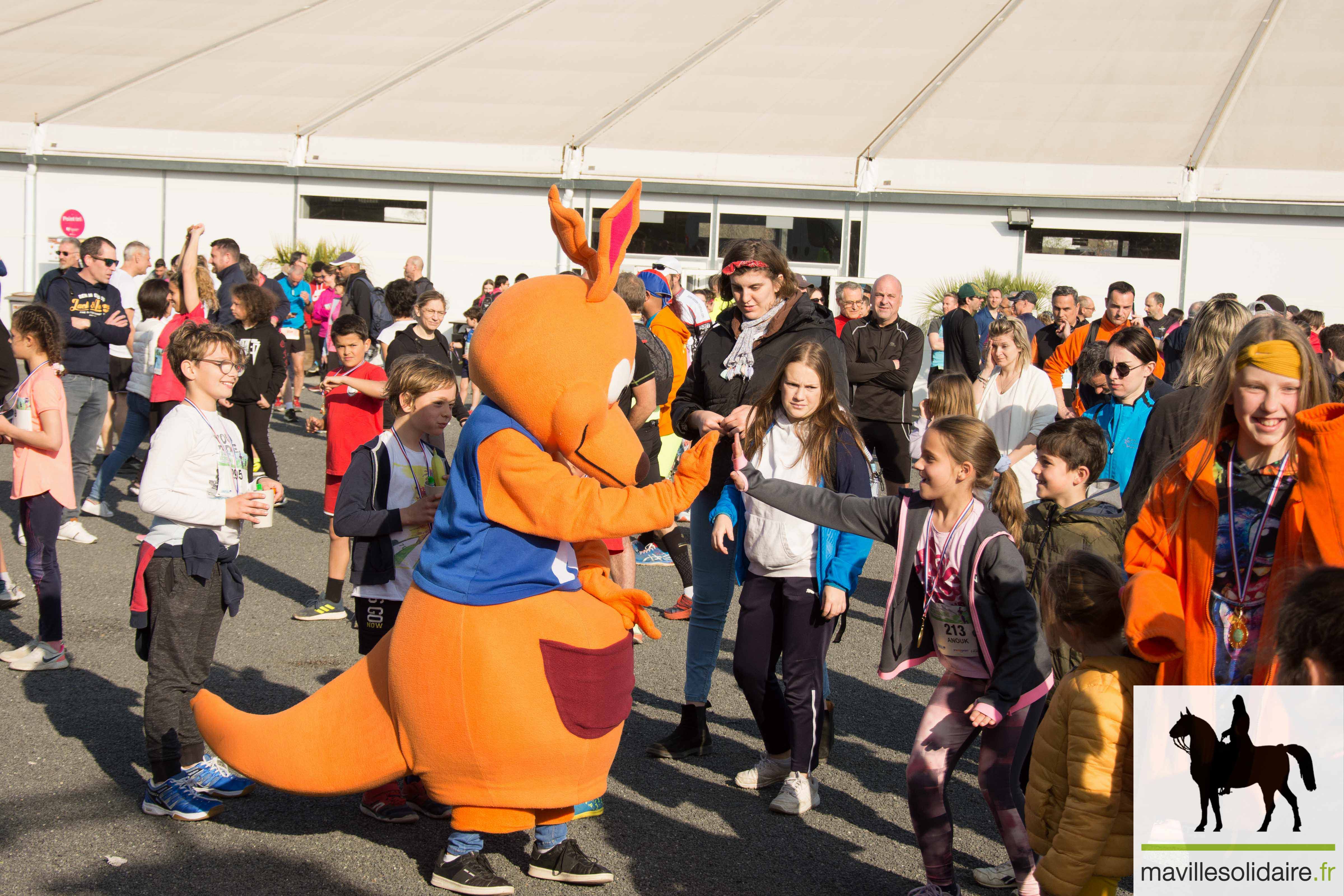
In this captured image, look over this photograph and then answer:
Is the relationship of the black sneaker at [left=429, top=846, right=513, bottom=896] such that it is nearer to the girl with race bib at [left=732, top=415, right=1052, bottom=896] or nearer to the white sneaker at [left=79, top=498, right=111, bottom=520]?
the girl with race bib at [left=732, top=415, right=1052, bottom=896]

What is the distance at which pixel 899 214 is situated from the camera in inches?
709

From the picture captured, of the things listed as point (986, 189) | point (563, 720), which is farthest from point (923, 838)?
point (986, 189)

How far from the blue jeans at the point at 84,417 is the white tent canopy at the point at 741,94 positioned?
1121 centimetres

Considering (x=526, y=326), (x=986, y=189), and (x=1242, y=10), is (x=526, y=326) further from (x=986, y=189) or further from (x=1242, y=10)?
(x=1242, y=10)

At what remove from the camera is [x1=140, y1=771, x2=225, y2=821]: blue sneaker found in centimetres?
394

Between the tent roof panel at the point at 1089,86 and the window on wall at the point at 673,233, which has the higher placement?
the tent roof panel at the point at 1089,86

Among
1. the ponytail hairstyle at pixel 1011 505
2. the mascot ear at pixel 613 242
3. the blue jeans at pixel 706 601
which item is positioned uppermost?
the mascot ear at pixel 613 242

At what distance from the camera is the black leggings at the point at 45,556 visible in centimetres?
540

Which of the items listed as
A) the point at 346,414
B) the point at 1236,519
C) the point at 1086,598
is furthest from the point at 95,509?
the point at 1236,519

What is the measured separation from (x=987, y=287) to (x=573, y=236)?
49.0 feet

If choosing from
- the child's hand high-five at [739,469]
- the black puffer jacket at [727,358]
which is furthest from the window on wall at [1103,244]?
the child's hand high-five at [739,469]

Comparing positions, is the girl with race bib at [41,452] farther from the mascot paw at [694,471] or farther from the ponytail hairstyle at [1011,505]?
the ponytail hairstyle at [1011,505]

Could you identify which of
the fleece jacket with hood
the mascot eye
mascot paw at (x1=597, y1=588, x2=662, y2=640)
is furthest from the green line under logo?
the mascot eye

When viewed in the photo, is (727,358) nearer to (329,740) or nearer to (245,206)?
(329,740)
